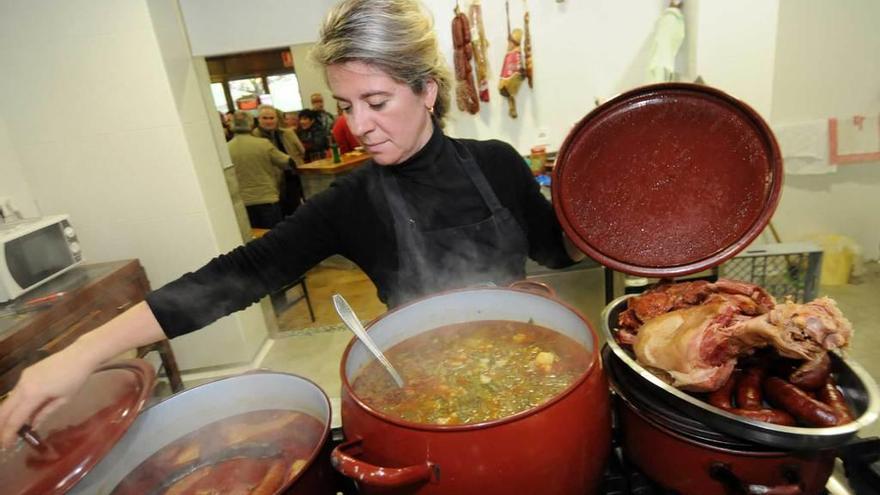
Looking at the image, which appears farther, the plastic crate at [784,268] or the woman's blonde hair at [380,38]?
the plastic crate at [784,268]

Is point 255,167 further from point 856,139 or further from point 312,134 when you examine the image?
point 856,139

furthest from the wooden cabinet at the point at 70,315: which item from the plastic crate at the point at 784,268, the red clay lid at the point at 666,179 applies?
the plastic crate at the point at 784,268

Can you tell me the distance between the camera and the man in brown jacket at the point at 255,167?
Result: 514 cm

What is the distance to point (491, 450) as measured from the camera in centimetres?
52

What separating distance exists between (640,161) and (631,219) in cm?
11

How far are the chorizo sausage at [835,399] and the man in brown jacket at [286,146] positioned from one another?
19.2 feet

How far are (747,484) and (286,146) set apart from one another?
21.9 ft

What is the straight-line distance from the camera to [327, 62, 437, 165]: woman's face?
3.39 ft

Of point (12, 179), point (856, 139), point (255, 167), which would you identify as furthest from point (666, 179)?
point (255, 167)

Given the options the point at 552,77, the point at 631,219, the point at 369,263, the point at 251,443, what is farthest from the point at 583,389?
the point at 552,77

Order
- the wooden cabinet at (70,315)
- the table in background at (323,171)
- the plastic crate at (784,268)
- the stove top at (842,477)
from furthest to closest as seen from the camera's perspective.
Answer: the table in background at (323,171) < the plastic crate at (784,268) < the wooden cabinet at (70,315) < the stove top at (842,477)

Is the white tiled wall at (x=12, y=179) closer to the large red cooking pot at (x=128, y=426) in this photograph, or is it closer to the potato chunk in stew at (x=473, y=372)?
the large red cooking pot at (x=128, y=426)

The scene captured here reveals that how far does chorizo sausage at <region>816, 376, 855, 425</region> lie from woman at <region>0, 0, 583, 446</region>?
1.87ft

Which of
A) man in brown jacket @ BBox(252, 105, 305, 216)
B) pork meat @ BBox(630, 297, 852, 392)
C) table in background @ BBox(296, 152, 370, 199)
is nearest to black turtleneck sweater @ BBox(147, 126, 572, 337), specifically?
pork meat @ BBox(630, 297, 852, 392)
